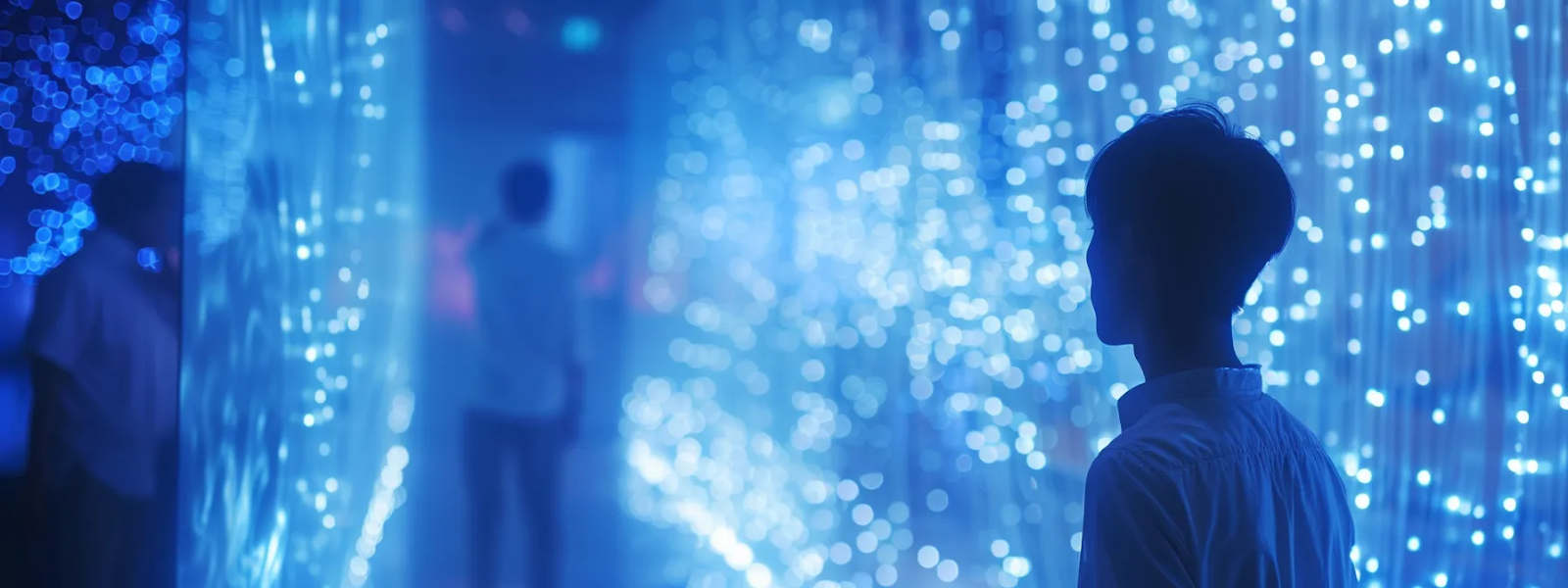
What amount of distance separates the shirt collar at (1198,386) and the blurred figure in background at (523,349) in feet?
6.48

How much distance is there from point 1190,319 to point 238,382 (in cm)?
201

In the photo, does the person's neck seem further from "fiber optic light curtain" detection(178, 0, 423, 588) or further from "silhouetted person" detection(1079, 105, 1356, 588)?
"fiber optic light curtain" detection(178, 0, 423, 588)

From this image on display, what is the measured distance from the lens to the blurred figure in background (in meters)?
2.57

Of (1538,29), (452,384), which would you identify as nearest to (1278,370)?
(1538,29)

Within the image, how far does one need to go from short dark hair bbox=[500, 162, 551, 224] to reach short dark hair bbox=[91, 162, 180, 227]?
0.80 meters

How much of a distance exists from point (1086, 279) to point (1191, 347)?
62.0 inches

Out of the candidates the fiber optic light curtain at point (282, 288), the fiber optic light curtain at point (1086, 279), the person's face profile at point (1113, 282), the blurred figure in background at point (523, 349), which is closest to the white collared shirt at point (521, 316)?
the blurred figure in background at point (523, 349)

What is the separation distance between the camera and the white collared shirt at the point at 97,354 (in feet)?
6.42

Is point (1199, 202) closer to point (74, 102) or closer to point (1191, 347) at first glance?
point (1191, 347)

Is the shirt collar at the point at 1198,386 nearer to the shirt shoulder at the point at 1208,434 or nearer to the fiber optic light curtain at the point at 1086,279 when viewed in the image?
the shirt shoulder at the point at 1208,434

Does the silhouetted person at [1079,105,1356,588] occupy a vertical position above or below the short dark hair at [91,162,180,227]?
below

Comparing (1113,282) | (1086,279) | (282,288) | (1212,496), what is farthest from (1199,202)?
(282,288)

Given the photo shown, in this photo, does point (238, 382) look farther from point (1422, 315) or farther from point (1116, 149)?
point (1422, 315)

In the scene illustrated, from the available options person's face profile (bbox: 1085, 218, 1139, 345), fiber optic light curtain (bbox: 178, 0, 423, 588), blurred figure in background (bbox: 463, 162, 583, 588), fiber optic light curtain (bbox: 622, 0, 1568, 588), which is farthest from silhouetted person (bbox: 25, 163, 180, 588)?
person's face profile (bbox: 1085, 218, 1139, 345)
